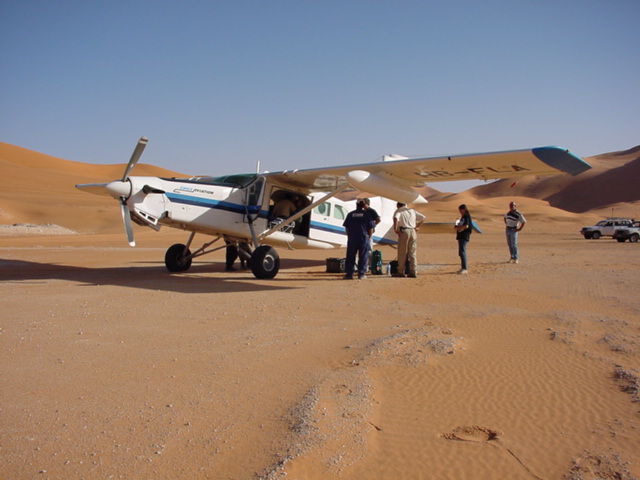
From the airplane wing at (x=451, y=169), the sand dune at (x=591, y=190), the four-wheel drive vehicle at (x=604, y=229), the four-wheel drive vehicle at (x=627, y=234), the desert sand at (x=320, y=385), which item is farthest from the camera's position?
the sand dune at (x=591, y=190)

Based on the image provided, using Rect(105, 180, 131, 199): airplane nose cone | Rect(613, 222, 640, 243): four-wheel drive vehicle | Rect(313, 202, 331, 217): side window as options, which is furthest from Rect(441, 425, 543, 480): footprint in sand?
Rect(613, 222, 640, 243): four-wheel drive vehicle

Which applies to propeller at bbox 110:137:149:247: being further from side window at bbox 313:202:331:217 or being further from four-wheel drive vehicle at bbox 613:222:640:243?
four-wheel drive vehicle at bbox 613:222:640:243

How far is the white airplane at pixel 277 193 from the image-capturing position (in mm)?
10531

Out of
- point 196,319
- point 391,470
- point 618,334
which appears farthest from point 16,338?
point 618,334

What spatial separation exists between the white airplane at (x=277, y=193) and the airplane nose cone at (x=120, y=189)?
0.06ft

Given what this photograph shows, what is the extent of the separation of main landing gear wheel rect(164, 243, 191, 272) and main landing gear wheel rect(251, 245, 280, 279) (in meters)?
2.60

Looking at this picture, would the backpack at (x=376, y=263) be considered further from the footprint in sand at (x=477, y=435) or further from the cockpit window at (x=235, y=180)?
the footprint in sand at (x=477, y=435)

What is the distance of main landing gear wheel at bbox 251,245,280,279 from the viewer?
1191cm

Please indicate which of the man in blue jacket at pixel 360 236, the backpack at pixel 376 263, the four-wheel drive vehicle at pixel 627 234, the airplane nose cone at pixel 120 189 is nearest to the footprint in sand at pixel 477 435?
the man in blue jacket at pixel 360 236

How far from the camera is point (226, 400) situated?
401 cm

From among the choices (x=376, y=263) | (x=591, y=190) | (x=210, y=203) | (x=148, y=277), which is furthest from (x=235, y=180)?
(x=591, y=190)

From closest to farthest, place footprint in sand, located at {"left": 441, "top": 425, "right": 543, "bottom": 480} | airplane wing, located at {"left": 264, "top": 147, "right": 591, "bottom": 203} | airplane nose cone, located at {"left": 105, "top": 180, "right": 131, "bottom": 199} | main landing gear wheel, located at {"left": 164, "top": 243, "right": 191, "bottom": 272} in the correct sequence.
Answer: footprint in sand, located at {"left": 441, "top": 425, "right": 543, "bottom": 480}, airplane wing, located at {"left": 264, "top": 147, "right": 591, "bottom": 203}, airplane nose cone, located at {"left": 105, "top": 180, "right": 131, "bottom": 199}, main landing gear wheel, located at {"left": 164, "top": 243, "right": 191, "bottom": 272}

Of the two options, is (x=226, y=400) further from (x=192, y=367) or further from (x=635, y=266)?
(x=635, y=266)

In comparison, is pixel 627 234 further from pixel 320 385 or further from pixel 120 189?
pixel 320 385
